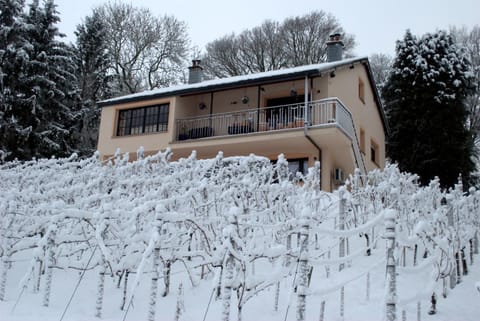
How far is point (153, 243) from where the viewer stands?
3.25 m

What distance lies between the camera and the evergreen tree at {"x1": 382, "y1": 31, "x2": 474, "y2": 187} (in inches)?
668

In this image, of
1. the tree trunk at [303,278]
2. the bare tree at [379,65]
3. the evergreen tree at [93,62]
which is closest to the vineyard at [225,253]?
the tree trunk at [303,278]

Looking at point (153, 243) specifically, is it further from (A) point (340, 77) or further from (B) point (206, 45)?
(B) point (206, 45)

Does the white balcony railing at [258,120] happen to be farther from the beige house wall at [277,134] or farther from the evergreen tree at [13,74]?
the evergreen tree at [13,74]

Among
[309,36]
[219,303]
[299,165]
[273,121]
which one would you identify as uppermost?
[309,36]

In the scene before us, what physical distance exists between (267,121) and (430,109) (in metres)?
7.42

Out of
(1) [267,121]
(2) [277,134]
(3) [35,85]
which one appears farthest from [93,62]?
(2) [277,134]

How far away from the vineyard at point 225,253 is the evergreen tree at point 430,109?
441 inches

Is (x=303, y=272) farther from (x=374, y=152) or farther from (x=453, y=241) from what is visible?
(x=374, y=152)

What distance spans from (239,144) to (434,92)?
9159 mm

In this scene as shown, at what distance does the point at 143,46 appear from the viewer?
2502cm

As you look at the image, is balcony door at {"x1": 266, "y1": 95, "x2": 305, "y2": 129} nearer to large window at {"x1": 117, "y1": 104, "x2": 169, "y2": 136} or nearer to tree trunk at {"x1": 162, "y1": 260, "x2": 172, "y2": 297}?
large window at {"x1": 117, "y1": 104, "x2": 169, "y2": 136}

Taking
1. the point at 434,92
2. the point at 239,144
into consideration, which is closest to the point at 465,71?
the point at 434,92

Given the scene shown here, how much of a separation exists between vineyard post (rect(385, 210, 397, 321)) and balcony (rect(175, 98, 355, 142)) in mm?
9783
